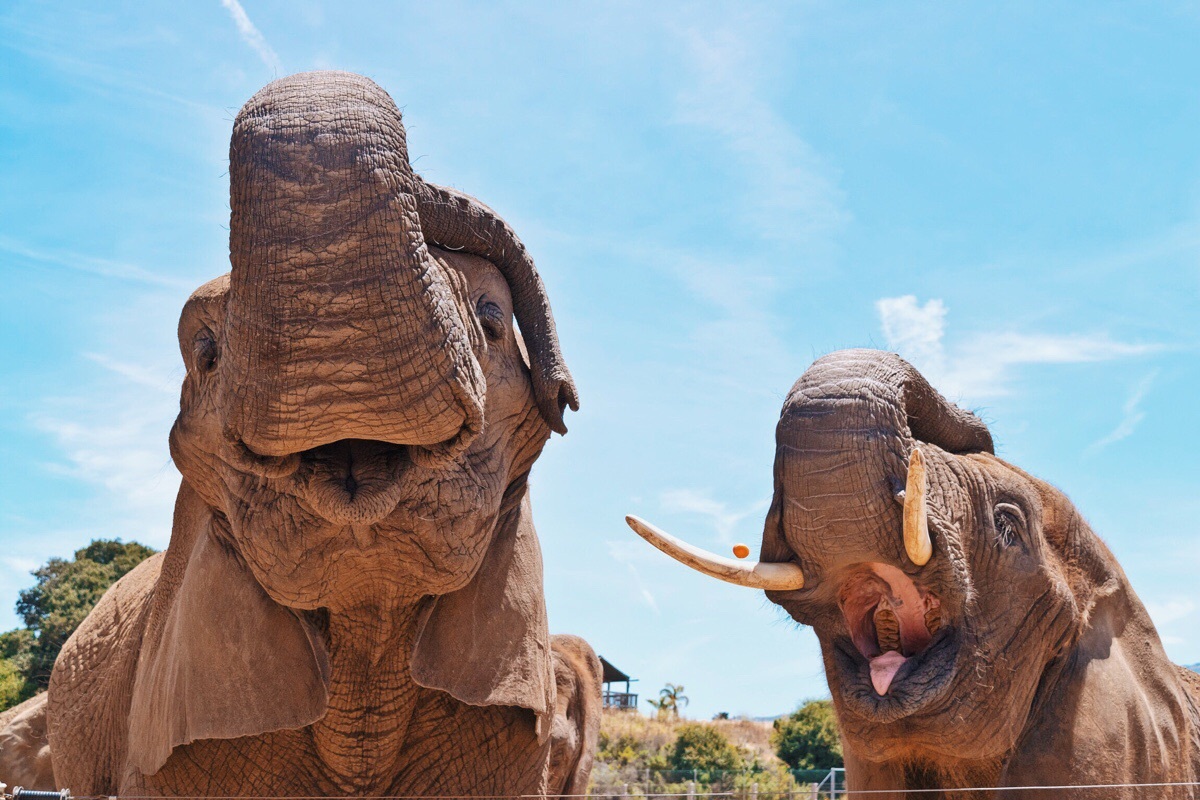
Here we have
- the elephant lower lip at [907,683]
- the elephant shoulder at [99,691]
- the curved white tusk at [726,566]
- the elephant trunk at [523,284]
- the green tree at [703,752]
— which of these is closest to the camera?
the elephant trunk at [523,284]

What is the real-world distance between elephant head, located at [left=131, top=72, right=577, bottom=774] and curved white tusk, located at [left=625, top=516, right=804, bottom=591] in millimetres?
387

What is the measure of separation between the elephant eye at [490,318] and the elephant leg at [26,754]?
413 centimetres

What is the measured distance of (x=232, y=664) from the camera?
13.3 ft

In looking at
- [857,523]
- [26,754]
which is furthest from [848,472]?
[26,754]

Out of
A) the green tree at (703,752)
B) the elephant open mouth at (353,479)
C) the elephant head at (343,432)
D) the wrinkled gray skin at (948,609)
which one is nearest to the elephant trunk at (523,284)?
the elephant head at (343,432)

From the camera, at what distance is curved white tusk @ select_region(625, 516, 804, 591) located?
175 inches

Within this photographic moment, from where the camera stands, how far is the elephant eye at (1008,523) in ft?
15.1

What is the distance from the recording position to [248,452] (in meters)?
3.30

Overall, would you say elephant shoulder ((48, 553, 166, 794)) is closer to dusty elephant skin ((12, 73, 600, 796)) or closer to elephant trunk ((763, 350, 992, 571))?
dusty elephant skin ((12, 73, 600, 796))

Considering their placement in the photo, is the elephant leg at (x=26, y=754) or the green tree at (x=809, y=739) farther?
the green tree at (x=809, y=739)

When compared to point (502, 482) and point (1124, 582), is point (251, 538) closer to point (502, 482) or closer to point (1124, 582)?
point (502, 482)

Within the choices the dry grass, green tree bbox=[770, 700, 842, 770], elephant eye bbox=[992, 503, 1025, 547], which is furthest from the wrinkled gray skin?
the dry grass

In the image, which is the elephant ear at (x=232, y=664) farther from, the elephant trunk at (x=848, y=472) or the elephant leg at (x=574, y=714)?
the elephant leg at (x=574, y=714)

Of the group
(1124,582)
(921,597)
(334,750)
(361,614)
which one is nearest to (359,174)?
(361,614)
